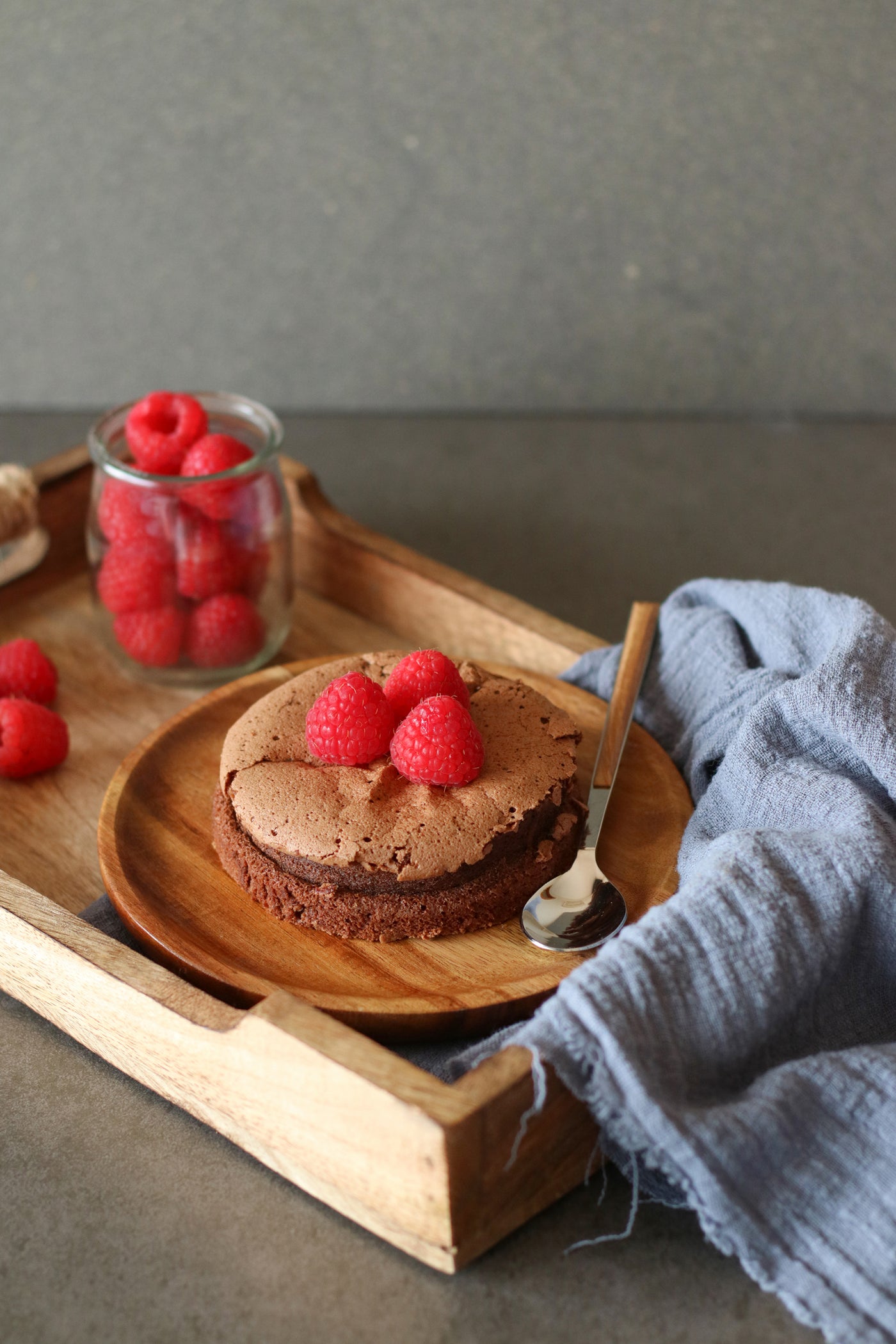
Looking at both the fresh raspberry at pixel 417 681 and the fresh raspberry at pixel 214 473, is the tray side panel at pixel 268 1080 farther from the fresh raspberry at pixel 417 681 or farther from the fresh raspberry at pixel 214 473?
the fresh raspberry at pixel 214 473

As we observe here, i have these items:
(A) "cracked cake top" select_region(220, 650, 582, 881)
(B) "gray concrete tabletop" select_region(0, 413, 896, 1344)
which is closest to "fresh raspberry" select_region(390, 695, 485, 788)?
(A) "cracked cake top" select_region(220, 650, 582, 881)

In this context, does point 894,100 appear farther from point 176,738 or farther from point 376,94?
point 176,738

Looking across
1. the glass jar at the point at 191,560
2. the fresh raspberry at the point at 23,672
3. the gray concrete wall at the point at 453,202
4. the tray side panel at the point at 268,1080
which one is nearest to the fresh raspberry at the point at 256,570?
the glass jar at the point at 191,560

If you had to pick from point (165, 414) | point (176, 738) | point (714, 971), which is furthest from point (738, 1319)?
point (165, 414)

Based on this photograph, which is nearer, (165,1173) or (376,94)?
(165,1173)

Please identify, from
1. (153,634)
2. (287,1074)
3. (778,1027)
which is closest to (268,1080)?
(287,1074)
